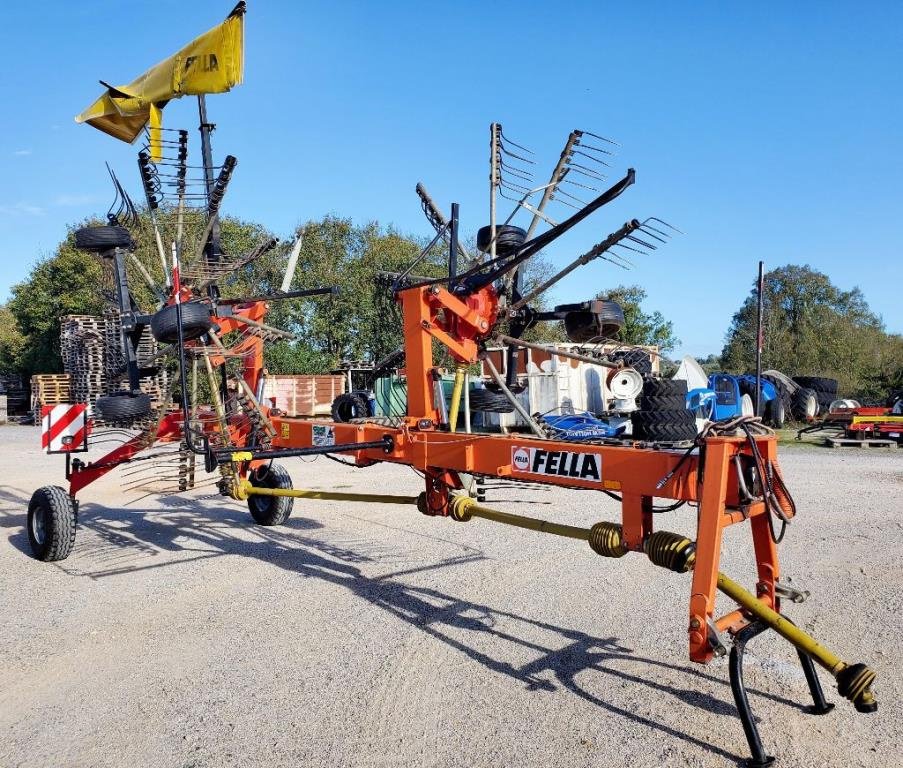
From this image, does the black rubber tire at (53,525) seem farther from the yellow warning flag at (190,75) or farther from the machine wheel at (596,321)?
the machine wheel at (596,321)

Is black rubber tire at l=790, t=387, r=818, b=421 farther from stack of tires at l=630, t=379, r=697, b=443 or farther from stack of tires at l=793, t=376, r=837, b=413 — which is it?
stack of tires at l=630, t=379, r=697, b=443

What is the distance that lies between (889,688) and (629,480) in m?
1.86

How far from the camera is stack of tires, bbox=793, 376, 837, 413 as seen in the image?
24219 mm

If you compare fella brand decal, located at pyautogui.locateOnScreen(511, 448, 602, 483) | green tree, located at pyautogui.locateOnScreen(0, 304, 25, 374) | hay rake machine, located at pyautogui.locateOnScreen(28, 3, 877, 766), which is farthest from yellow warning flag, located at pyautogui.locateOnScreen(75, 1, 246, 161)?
green tree, located at pyautogui.locateOnScreen(0, 304, 25, 374)

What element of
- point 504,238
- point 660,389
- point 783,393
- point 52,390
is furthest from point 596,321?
point 52,390

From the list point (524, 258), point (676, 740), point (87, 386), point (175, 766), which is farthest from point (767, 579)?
point (87, 386)

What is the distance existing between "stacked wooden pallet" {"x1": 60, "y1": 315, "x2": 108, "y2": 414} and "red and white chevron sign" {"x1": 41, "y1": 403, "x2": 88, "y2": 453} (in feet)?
59.2

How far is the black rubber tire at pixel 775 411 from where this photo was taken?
21.3 m

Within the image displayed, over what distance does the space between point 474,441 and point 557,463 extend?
730 mm

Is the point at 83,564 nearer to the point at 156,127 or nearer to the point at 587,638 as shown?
the point at 156,127

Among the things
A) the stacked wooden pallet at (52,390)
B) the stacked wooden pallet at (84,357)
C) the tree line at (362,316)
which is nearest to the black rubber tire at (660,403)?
the tree line at (362,316)

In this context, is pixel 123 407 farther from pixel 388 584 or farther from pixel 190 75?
pixel 190 75

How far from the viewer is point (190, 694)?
4.26 meters

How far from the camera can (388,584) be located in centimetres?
634
